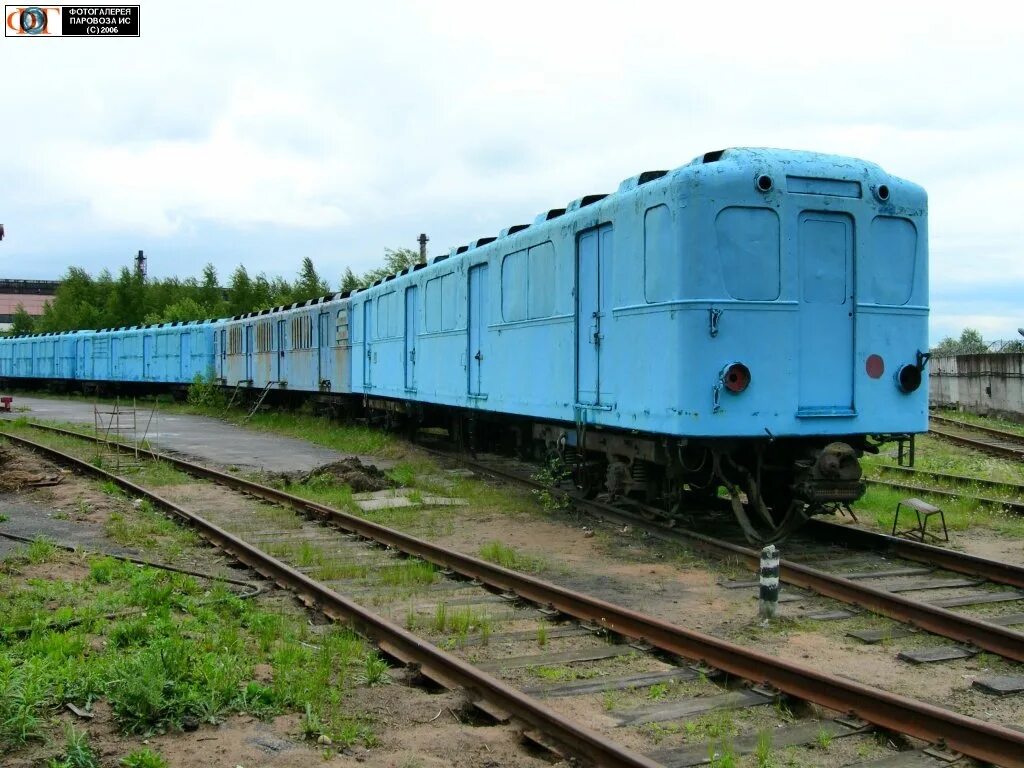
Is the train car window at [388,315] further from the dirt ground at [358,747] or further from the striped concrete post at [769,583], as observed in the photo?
the dirt ground at [358,747]

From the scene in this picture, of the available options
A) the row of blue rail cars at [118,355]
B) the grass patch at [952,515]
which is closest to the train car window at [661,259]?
the grass patch at [952,515]

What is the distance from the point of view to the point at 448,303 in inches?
596

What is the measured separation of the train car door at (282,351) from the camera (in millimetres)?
28062

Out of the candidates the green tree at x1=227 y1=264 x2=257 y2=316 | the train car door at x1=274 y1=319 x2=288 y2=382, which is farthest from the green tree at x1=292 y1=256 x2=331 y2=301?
the train car door at x1=274 y1=319 x2=288 y2=382

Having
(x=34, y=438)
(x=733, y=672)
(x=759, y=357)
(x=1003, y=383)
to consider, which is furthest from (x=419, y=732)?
(x=1003, y=383)

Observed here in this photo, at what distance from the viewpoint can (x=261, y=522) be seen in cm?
1098

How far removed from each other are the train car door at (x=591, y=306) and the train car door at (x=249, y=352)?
73.9 feet

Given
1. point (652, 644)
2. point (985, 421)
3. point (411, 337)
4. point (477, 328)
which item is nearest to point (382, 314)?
point (411, 337)

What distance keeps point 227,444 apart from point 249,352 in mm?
11611

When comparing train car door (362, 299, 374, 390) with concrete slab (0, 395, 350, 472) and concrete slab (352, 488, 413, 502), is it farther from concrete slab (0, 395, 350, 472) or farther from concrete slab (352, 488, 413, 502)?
concrete slab (352, 488, 413, 502)

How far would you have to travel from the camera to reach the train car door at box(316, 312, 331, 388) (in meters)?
24.1

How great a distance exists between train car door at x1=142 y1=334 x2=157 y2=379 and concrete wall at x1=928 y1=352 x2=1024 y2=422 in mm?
29122

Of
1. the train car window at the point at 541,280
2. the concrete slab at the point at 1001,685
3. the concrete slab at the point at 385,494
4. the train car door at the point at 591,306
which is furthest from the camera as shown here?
the concrete slab at the point at 385,494

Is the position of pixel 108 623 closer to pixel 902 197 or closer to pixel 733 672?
pixel 733 672
